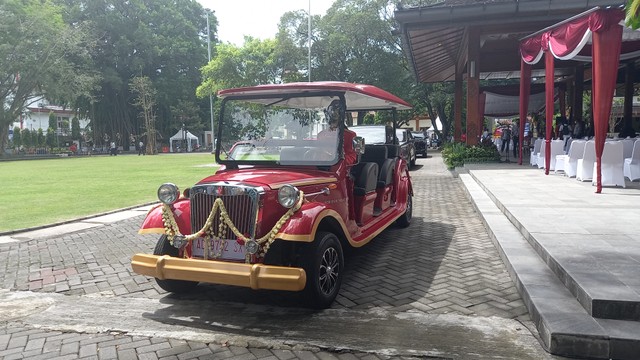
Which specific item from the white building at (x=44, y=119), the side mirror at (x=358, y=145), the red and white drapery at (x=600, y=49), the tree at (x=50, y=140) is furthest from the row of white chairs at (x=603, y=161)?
the white building at (x=44, y=119)

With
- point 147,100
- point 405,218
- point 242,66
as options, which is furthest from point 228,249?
point 147,100

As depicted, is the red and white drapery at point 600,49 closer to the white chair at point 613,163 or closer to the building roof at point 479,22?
the white chair at point 613,163

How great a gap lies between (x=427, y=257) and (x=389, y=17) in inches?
1137

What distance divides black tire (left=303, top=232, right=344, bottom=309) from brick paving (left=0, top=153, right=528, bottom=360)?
19cm

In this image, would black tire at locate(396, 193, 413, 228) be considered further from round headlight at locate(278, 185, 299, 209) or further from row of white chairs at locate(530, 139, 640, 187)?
row of white chairs at locate(530, 139, 640, 187)

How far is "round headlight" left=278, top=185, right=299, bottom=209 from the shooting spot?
3.86m

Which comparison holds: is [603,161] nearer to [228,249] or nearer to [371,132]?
[371,132]

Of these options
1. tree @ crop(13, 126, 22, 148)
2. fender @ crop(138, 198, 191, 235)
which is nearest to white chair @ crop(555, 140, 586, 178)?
fender @ crop(138, 198, 191, 235)

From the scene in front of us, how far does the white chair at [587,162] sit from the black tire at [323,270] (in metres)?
7.72

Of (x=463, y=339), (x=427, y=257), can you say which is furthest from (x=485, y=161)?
(x=463, y=339)

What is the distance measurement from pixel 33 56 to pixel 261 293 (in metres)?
41.8

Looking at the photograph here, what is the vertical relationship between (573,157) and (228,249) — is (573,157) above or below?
above

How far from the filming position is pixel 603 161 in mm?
8992

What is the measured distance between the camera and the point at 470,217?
825 cm
